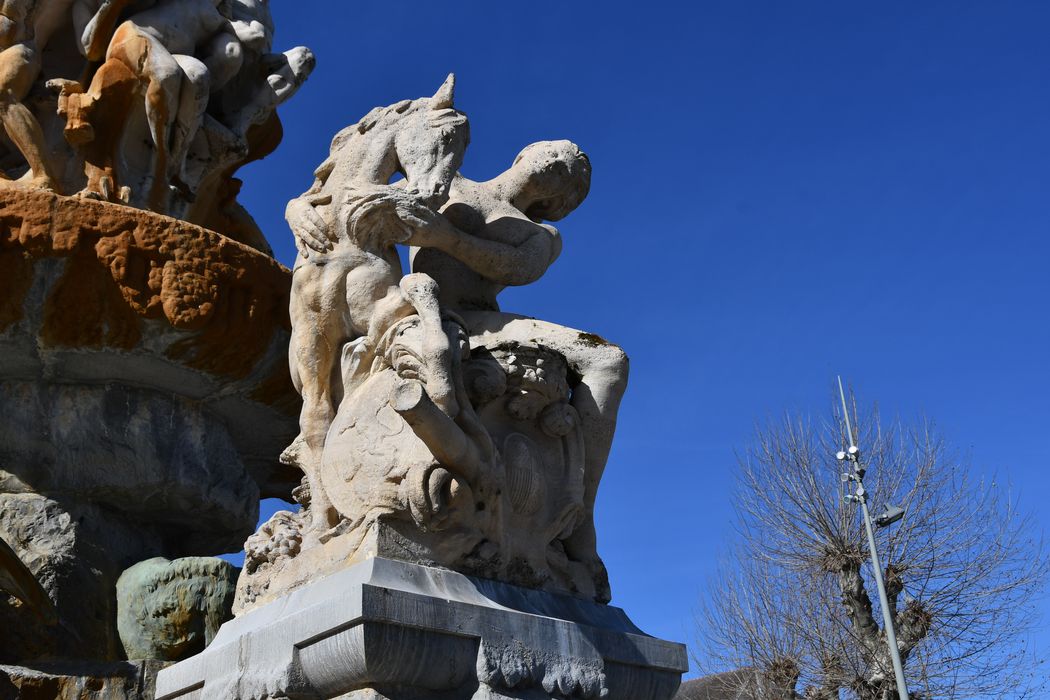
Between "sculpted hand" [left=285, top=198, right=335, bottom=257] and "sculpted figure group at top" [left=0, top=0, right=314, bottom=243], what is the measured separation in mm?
2044

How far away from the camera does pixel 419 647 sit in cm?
364

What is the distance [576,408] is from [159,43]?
408cm

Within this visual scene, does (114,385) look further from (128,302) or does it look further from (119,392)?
(128,302)

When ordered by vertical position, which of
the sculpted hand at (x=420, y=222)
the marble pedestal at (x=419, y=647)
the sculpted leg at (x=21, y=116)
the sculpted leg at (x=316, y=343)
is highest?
the sculpted leg at (x=21, y=116)

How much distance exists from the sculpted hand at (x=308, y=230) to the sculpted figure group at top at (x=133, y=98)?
204cm

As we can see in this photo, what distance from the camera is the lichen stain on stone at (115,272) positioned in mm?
5688

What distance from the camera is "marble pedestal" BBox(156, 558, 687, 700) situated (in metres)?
3.60

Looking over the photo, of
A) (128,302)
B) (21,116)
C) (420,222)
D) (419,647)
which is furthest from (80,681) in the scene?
(21,116)

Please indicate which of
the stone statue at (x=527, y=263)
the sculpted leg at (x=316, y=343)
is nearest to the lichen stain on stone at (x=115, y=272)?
the sculpted leg at (x=316, y=343)

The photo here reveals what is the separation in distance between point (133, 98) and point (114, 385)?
1.95 metres

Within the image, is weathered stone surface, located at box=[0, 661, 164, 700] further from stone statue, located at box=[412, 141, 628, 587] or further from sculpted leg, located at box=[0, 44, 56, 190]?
sculpted leg, located at box=[0, 44, 56, 190]

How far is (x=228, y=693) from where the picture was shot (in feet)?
13.1

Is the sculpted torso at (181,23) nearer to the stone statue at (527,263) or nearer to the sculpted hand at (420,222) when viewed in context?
the stone statue at (527,263)

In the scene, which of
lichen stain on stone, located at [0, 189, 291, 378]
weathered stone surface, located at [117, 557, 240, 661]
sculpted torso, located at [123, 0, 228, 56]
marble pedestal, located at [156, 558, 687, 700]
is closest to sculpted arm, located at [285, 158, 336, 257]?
lichen stain on stone, located at [0, 189, 291, 378]
